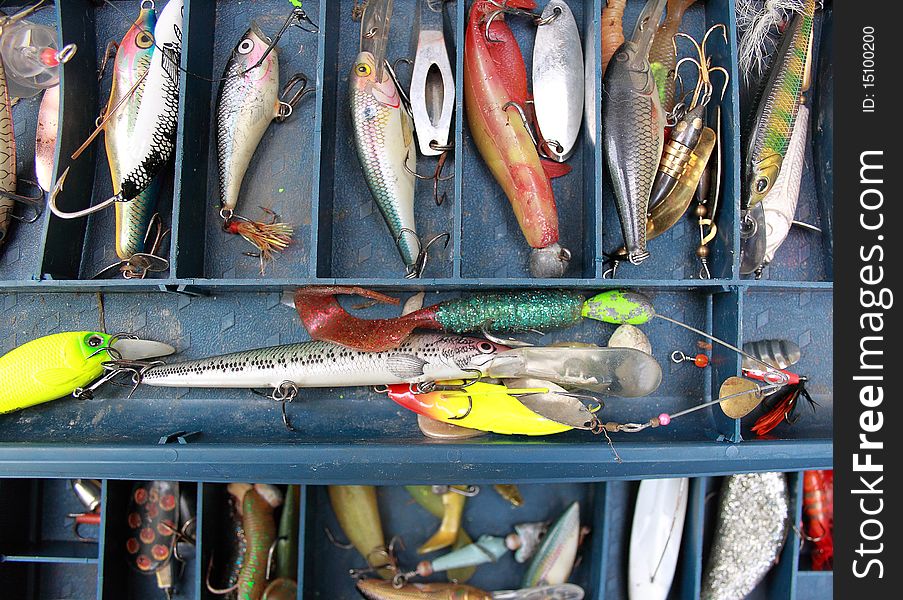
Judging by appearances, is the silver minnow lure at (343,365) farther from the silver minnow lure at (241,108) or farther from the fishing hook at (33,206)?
the fishing hook at (33,206)

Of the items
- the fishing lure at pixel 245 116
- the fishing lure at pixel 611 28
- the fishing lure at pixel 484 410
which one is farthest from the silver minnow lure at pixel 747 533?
the fishing lure at pixel 245 116

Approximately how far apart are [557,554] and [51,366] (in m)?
1.93

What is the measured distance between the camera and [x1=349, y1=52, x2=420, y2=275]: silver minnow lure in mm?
1982

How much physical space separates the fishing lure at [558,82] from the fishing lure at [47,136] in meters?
1.81

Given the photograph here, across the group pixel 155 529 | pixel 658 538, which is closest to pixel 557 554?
pixel 658 538

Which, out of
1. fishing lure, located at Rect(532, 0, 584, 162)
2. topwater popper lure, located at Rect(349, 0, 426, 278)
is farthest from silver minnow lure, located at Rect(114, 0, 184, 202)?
fishing lure, located at Rect(532, 0, 584, 162)

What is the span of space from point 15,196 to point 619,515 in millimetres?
2583

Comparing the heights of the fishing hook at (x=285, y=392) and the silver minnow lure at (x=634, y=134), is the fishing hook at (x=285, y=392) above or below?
below

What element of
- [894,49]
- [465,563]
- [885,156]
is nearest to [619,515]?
[465,563]

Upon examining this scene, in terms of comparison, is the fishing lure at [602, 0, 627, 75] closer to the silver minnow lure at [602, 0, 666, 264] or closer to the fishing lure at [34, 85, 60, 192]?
the silver minnow lure at [602, 0, 666, 264]

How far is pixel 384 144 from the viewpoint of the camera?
→ 6.49 ft

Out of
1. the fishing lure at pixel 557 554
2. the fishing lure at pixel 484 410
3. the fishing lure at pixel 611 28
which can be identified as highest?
the fishing lure at pixel 611 28

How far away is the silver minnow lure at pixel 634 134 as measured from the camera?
192cm

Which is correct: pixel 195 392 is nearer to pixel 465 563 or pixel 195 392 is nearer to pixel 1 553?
pixel 1 553
